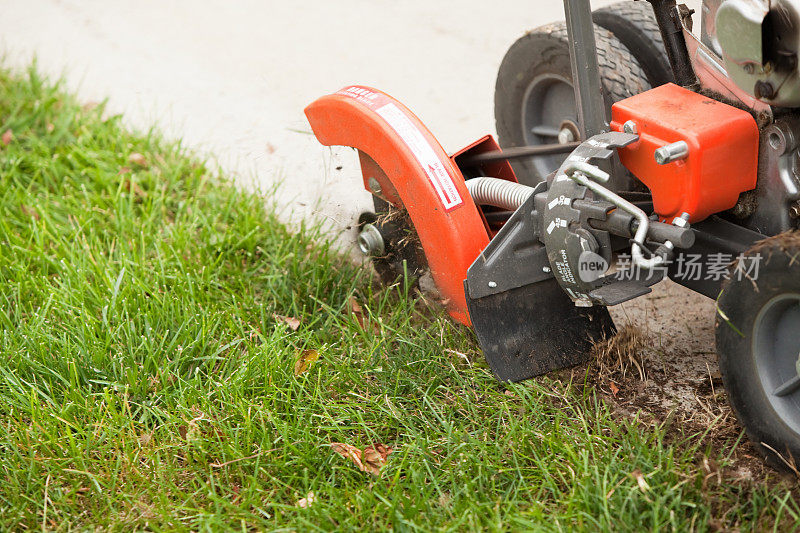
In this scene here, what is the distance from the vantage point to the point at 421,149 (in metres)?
2.13

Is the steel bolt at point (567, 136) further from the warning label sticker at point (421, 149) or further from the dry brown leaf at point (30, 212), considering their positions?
the dry brown leaf at point (30, 212)

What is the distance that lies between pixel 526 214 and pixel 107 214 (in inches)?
68.5

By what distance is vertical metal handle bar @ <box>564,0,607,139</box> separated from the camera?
2043 mm

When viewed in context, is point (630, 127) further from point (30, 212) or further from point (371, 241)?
point (30, 212)

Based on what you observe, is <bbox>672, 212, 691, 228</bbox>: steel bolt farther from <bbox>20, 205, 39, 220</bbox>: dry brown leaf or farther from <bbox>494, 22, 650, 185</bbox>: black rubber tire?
<bbox>20, 205, 39, 220</bbox>: dry brown leaf

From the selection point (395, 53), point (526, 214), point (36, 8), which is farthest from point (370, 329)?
point (36, 8)

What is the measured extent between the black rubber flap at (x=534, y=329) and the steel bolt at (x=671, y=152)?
49 cm

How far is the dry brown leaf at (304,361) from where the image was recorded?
7.61 feet

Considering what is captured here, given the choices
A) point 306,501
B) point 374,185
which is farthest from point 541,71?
point 306,501

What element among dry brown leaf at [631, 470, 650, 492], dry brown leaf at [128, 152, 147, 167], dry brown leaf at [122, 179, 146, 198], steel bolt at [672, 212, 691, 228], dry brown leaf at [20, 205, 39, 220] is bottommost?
dry brown leaf at [631, 470, 650, 492]

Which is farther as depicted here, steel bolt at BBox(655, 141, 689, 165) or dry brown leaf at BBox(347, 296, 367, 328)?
dry brown leaf at BBox(347, 296, 367, 328)

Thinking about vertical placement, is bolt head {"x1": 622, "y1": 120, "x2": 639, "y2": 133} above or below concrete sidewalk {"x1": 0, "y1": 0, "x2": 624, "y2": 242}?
below

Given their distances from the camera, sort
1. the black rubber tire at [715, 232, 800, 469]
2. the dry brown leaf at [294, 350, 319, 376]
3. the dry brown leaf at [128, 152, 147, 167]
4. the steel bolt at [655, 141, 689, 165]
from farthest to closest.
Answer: the dry brown leaf at [128, 152, 147, 167] → the dry brown leaf at [294, 350, 319, 376] → the steel bolt at [655, 141, 689, 165] → the black rubber tire at [715, 232, 800, 469]

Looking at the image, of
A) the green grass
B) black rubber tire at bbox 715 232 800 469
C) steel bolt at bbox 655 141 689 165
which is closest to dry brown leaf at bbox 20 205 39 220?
the green grass
